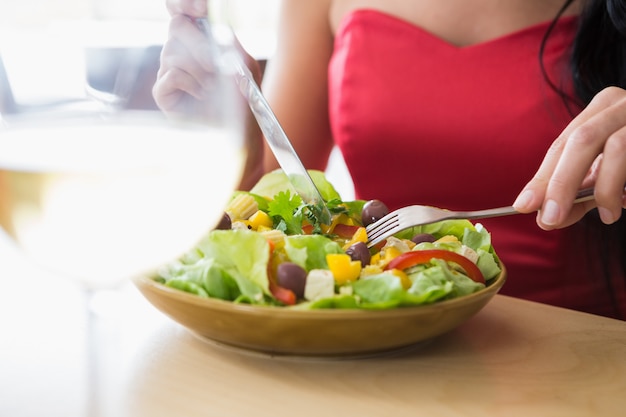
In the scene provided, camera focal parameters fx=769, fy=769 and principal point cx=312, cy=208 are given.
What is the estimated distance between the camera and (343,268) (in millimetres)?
752

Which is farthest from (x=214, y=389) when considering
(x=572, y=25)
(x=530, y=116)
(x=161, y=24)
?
(x=572, y=25)

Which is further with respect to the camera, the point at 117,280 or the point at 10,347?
the point at 10,347

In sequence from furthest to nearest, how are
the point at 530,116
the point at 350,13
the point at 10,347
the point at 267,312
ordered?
the point at 350,13 → the point at 530,116 → the point at 10,347 → the point at 267,312

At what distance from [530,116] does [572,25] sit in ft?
0.70

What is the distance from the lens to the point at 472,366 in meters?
0.75

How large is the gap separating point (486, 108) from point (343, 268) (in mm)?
953

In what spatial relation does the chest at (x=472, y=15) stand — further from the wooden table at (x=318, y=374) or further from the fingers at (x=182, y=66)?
the fingers at (x=182, y=66)

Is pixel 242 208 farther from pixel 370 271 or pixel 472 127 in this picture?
pixel 472 127

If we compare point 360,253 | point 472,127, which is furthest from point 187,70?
point 472,127

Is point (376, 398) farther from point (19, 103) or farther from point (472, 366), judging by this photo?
point (19, 103)

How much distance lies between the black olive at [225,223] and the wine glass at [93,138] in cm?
44

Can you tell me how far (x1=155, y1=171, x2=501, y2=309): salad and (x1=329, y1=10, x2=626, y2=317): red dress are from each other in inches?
27.9

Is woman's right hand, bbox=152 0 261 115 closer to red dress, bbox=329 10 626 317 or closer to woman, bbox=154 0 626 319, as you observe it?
woman, bbox=154 0 626 319

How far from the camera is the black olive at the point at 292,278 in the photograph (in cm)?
73
